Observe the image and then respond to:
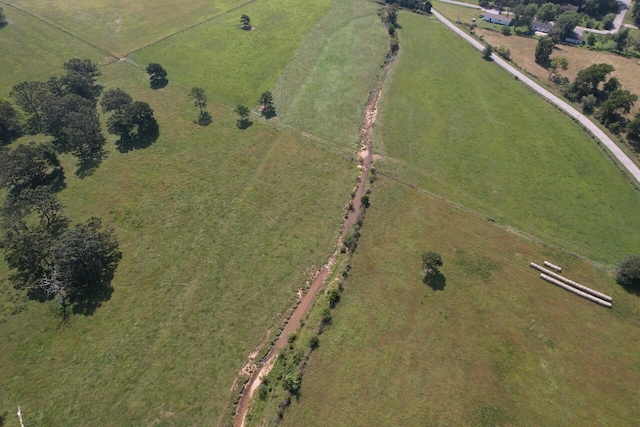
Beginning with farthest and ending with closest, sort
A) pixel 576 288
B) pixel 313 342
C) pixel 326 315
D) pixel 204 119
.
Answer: pixel 204 119
pixel 576 288
pixel 326 315
pixel 313 342

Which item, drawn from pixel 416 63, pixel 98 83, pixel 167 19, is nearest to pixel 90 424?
pixel 98 83

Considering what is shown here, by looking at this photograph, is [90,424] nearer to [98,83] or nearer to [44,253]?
[44,253]

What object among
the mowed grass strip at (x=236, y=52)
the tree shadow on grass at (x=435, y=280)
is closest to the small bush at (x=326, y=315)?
the tree shadow on grass at (x=435, y=280)

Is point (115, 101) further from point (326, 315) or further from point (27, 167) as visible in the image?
point (326, 315)

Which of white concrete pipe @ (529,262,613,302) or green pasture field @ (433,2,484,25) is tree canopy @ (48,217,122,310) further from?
green pasture field @ (433,2,484,25)

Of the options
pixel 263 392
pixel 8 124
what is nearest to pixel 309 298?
pixel 263 392

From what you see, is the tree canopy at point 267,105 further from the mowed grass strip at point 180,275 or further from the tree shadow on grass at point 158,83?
the tree shadow on grass at point 158,83
